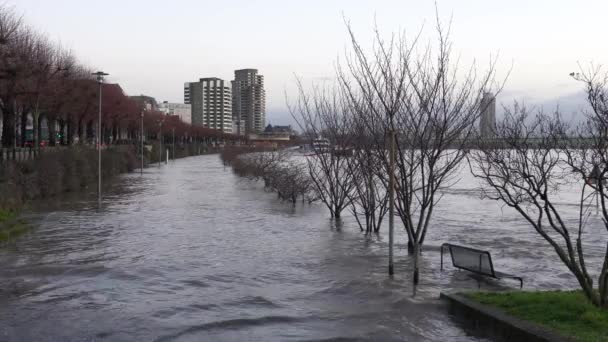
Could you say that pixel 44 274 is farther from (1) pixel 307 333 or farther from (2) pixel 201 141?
(2) pixel 201 141

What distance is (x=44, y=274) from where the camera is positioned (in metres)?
13.8

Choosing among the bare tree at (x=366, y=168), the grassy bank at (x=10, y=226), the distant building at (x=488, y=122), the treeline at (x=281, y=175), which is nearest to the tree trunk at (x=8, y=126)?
the treeline at (x=281, y=175)

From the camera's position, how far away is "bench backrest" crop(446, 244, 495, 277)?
12.4m

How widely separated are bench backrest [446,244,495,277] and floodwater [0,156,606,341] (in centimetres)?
36

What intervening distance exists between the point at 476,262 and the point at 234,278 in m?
5.10

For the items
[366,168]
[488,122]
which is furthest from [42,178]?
[488,122]

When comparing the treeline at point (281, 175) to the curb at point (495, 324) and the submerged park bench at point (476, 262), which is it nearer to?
the submerged park bench at point (476, 262)

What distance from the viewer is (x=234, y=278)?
13.6m

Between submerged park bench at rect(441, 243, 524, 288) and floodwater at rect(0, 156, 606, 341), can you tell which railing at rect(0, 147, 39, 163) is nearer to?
floodwater at rect(0, 156, 606, 341)

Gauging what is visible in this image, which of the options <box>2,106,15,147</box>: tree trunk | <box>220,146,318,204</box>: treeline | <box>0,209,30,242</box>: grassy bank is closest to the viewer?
<box>0,209,30,242</box>: grassy bank

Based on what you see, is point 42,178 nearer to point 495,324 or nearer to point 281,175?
point 281,175

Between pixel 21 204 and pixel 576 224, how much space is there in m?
23.7

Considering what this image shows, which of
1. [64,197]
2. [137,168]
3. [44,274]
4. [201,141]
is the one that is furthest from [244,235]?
[201,141]

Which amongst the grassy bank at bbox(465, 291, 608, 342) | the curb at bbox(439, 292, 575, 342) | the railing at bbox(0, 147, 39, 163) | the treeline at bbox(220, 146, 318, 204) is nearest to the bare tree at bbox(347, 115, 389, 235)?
the curb at bbox(439, 292, 575, 342)
